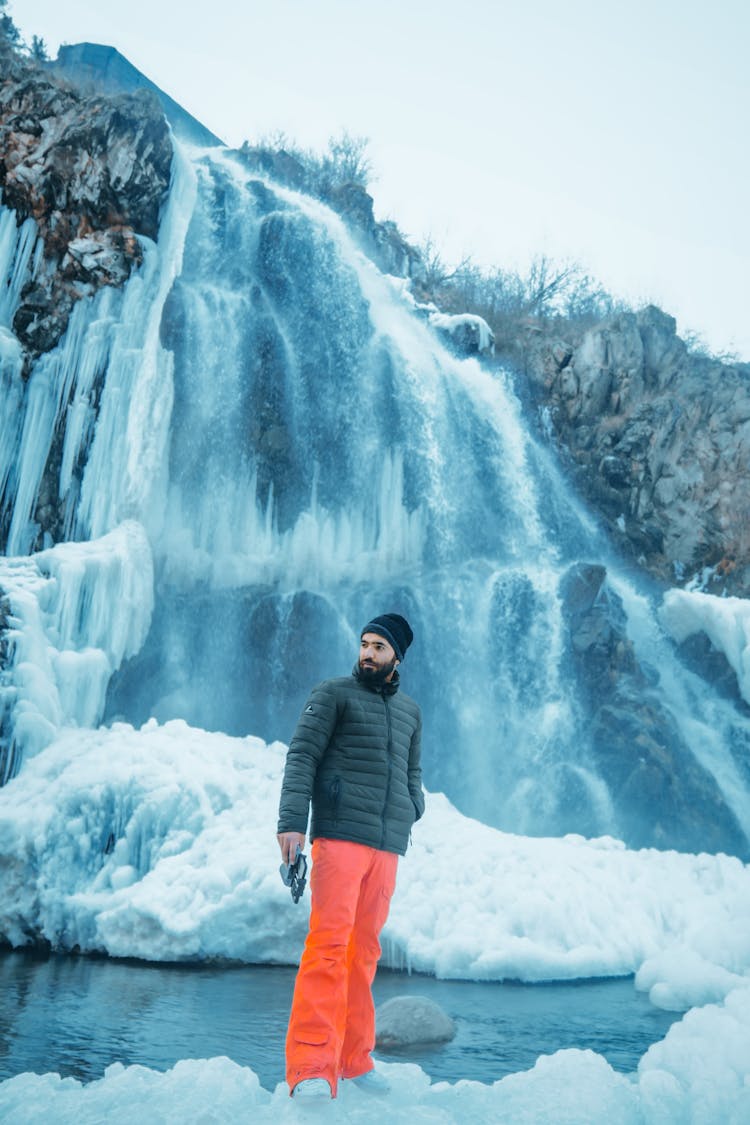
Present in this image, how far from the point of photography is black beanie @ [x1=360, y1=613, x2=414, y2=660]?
3.45 meters

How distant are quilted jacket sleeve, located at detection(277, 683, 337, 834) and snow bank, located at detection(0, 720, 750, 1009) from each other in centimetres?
406

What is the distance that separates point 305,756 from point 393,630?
1.98 ft

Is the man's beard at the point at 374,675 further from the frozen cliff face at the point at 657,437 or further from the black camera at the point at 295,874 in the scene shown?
the frozen cliff face at the point at 657,437

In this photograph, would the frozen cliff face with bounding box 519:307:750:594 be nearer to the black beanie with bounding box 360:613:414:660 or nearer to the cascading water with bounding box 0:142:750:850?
the cascading water with bounding box 0:142:750:850

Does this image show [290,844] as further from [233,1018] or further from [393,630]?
[233,1018]

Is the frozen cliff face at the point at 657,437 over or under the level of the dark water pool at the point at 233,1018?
over

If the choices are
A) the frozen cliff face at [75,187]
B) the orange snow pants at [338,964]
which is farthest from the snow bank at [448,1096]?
the frozen cliff face at [75,187]

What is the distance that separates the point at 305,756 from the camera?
321cm

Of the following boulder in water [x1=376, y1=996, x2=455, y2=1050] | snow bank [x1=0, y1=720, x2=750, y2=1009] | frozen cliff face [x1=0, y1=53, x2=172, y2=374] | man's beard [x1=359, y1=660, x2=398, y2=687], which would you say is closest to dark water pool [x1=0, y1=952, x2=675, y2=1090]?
boulder in water [x1=376, y1=996, x2=455, y2=1050]

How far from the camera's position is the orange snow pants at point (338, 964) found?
2895 mm

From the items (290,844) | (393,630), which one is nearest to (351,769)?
(290,844)

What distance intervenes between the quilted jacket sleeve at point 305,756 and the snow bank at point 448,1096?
0.88 m

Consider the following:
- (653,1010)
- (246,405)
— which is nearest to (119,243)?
(246,405)

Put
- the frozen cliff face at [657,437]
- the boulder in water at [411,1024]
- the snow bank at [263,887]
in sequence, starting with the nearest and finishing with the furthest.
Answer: the boulder in water at [411,1024]
the snow bank at [263,887]
the frozen cliff face at [657,437]
